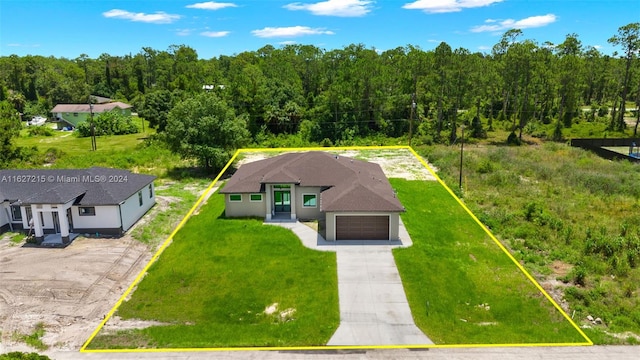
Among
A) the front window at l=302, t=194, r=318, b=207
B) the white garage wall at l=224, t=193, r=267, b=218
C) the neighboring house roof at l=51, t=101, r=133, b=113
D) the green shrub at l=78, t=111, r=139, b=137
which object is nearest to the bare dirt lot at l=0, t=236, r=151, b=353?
the white garage wall at l=224, t=193, r=267, b=218

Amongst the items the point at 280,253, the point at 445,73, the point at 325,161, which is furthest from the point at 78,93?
the point at 280,253

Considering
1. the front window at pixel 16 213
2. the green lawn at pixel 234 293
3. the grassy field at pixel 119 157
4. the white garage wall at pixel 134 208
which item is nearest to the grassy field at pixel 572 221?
the green lawn at pixel 234 293

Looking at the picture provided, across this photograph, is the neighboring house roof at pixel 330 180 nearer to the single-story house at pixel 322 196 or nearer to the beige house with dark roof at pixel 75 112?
the single-story house at pixel 322 196

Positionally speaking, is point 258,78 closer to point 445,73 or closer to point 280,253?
point 445,73

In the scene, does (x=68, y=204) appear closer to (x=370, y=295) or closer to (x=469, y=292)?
(x=370, y=295)

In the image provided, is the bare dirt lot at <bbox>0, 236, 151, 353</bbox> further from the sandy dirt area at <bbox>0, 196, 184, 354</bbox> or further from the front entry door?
the front entry door
